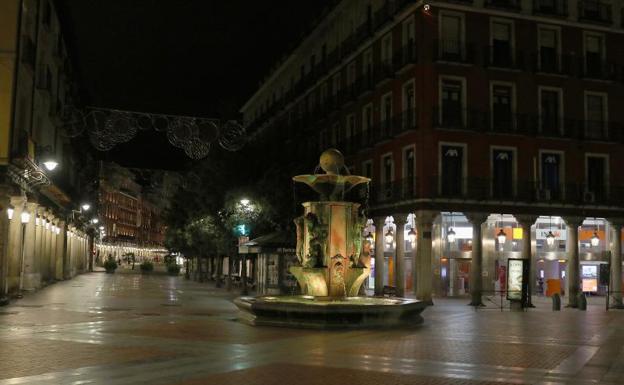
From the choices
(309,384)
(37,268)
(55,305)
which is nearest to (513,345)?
(309,384)

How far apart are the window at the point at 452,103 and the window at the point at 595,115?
7518 millimetres

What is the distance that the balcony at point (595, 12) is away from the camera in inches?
1486

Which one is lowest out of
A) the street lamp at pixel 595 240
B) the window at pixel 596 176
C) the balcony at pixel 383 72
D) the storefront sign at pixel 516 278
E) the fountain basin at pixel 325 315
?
the fountain basin at pixel 325 315

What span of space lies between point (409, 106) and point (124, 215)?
14479cm

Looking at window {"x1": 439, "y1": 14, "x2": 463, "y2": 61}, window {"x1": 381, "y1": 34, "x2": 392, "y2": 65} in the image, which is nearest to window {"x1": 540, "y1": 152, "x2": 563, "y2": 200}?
window {"x1": 439, "y1": 14, "x2": 463, "y2": 61}

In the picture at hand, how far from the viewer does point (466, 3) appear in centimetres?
3553

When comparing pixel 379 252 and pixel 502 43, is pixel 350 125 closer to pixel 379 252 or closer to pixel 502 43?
pixel 379 252

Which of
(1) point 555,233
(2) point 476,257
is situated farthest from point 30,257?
(1) point 555,233

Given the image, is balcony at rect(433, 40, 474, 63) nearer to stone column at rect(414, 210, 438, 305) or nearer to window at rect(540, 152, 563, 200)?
window at rect(540, 152, 563, 200)

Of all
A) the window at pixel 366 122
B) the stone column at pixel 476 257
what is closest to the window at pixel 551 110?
the stone column at pixel 476 257

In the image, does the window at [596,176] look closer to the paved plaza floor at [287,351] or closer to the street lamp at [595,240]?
the street lamp at [595,240]

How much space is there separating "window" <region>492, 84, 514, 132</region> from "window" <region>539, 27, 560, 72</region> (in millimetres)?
2418

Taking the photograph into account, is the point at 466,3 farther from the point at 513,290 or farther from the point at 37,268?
the point at 37,268

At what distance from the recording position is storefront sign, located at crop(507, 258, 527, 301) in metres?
29.4
